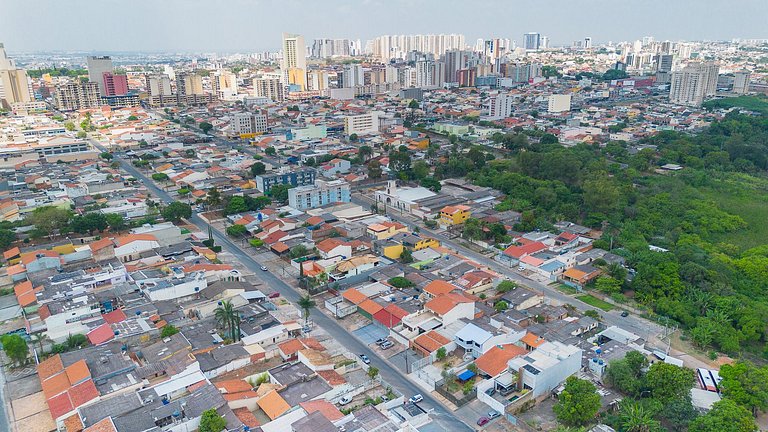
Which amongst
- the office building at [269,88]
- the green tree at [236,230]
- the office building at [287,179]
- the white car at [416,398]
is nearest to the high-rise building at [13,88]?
the office building at [269,88]

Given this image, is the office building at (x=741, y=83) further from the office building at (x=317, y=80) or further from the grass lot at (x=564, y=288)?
the grass lot at (x=564, y=288)

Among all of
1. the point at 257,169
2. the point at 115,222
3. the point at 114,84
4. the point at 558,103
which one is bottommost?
the point at 115,222

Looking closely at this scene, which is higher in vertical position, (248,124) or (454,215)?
(248,124)

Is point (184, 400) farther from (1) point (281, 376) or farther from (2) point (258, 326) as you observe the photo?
(2) point (258, 326)

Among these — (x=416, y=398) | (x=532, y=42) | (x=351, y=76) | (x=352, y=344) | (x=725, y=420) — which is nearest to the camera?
(x=725, y=420)

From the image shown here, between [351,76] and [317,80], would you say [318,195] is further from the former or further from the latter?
[317,80]

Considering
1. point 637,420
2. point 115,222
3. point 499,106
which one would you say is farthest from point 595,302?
point 499,106

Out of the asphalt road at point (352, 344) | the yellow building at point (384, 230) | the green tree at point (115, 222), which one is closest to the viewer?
the asphalt road at point (352, 344)
